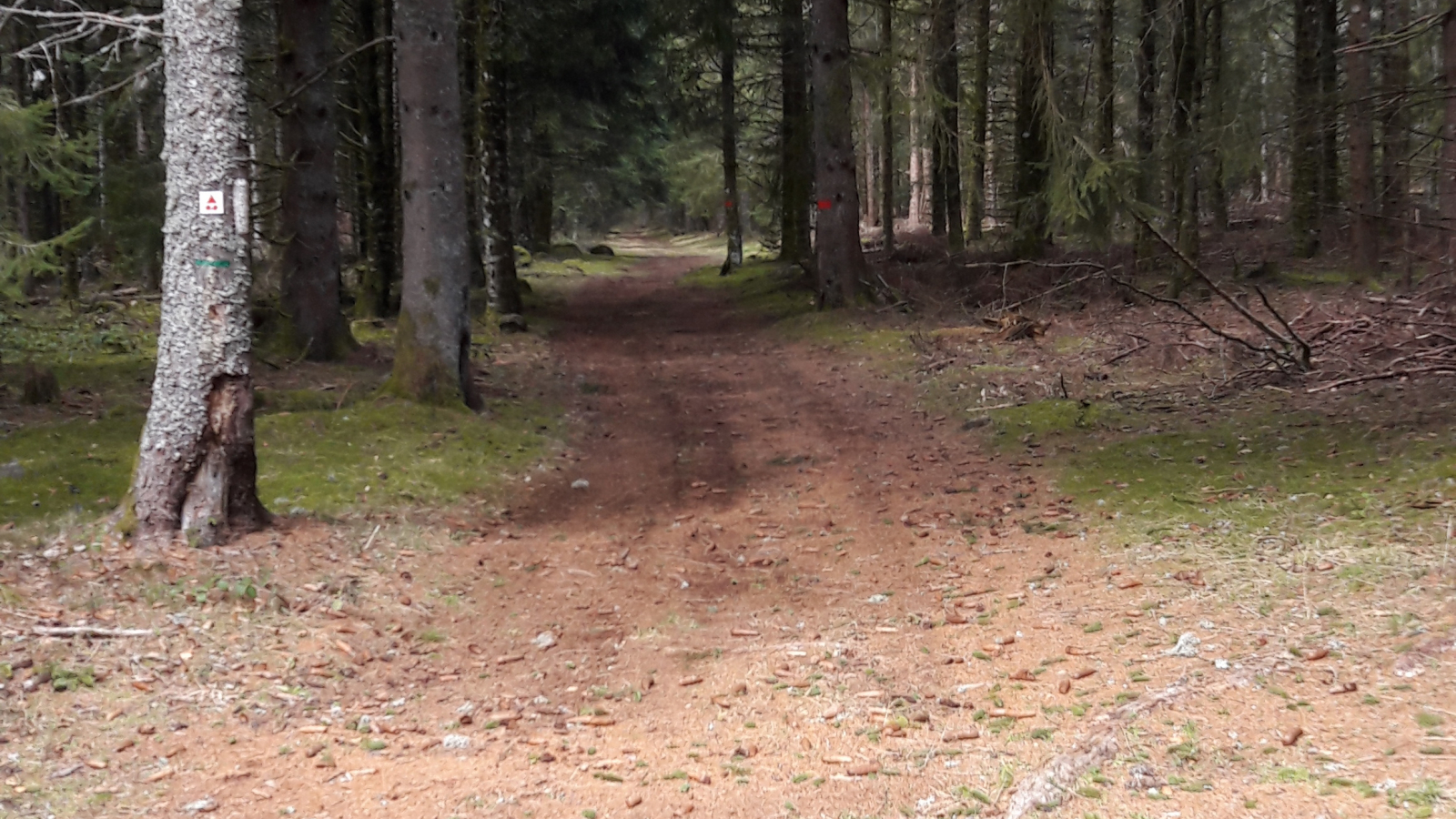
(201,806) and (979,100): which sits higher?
(979,100)

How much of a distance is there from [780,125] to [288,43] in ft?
45.4

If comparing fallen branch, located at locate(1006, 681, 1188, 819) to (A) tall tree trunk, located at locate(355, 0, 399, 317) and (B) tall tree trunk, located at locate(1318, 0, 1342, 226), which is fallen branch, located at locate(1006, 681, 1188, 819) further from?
(A) tall tree trunk, located at locate(355, 0, 399, 317)

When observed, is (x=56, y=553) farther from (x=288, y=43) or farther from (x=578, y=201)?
(x=578, y=201)

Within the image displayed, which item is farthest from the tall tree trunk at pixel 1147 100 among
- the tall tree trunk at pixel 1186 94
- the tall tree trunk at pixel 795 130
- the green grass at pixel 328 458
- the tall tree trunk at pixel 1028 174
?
the green grass at pixel 328 458

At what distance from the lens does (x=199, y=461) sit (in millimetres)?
6203

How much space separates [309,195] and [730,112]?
1557 centimetres

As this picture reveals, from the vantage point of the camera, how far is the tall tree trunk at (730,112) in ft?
67.9

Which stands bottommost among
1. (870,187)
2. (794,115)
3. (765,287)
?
(765,287)

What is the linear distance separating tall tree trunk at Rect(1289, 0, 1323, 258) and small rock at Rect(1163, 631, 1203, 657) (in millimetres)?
4752

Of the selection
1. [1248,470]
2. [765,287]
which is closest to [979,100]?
[765,287]

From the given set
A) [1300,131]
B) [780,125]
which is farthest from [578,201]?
[1300,131]

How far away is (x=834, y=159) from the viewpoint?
17.8 meters

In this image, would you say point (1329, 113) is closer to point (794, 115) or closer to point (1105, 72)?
point (1105, 72)

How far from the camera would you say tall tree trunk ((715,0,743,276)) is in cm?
2071
